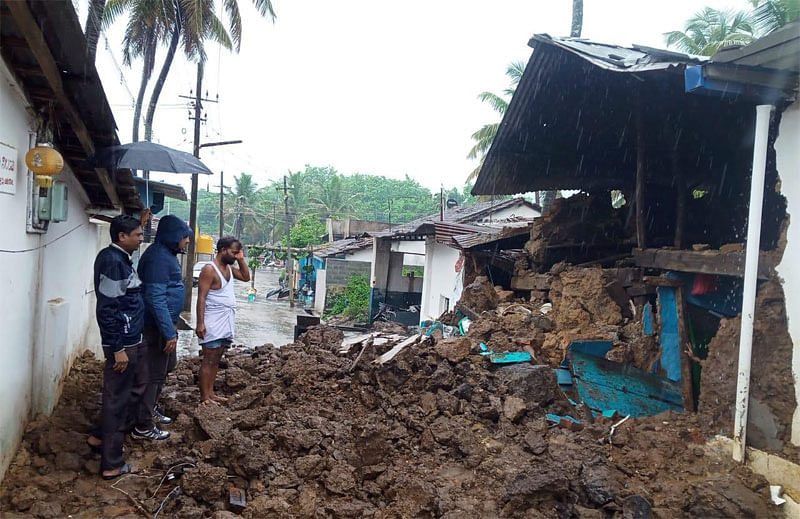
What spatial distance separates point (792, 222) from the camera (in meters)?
4.32

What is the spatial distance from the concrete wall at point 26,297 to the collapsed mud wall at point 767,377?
563cm

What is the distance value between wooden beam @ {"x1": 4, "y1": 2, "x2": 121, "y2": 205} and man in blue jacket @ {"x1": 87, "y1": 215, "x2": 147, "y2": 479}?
3.61 ft

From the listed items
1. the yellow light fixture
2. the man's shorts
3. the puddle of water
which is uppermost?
the yellow light fixture

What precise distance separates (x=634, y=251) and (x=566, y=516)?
349cm

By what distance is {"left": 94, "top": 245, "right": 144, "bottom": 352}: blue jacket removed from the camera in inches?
164

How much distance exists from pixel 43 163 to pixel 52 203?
491 millimetres

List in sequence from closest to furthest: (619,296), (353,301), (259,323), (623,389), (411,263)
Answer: (623,389)
(619,296)
(259,323)
(411,263)
(353,301)

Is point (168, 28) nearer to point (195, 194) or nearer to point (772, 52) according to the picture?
point (195, 194)

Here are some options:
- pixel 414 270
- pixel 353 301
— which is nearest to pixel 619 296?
pixel 414 270

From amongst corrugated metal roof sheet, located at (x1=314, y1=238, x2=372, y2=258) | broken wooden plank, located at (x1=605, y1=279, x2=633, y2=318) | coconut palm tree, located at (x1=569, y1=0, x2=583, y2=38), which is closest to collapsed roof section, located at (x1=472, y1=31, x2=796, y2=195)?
broken wooden plank, located at (x1=605, y1=279, x2=633, y2=318)

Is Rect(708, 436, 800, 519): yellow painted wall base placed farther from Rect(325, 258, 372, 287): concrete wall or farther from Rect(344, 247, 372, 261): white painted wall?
Rect(325, 258, 372, 287): concrete wall

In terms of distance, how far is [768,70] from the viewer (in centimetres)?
414

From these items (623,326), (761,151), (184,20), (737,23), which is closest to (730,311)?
(623,326)

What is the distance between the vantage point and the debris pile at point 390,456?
3984mm
